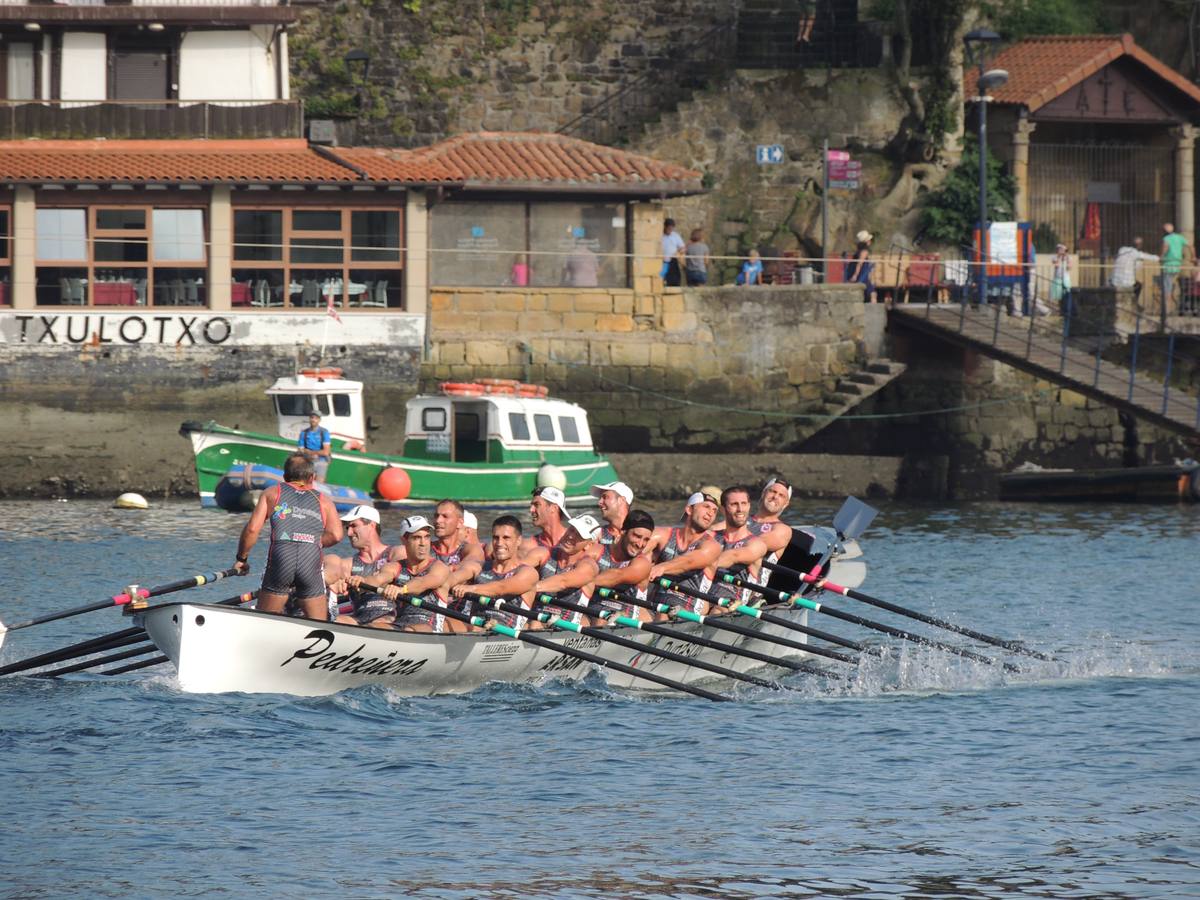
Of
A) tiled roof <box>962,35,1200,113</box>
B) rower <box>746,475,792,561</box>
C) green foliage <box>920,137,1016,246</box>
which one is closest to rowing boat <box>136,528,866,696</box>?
rower <box>746,475,792,561</box>

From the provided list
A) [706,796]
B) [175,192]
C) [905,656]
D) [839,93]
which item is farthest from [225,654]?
[839,93]

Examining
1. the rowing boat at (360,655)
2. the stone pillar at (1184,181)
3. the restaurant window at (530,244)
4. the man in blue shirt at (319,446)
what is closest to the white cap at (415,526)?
the rowing boat at (360,655)

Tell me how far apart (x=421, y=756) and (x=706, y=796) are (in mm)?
2444

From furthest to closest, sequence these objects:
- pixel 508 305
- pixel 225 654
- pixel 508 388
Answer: pixel 508 305
pixel 508 388
pixel 225 654

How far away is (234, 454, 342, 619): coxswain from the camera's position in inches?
710

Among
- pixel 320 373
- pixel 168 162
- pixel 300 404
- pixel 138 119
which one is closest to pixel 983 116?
pixel 320 373

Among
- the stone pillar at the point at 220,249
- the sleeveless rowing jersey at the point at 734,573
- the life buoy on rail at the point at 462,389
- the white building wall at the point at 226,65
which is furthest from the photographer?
the white building wall at the point at 226,65

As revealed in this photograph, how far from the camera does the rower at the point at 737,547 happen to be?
2033 cm

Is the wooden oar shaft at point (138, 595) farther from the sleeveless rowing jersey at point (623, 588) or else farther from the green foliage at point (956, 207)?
the green foliage at point (956, 207)

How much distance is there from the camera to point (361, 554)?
750 inches

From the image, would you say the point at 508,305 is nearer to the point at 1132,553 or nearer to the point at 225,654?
the point at 1132,553

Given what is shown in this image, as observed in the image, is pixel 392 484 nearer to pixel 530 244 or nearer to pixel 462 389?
pixel 462 389

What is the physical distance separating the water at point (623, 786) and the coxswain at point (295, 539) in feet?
3.01

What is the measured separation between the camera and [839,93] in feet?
144
